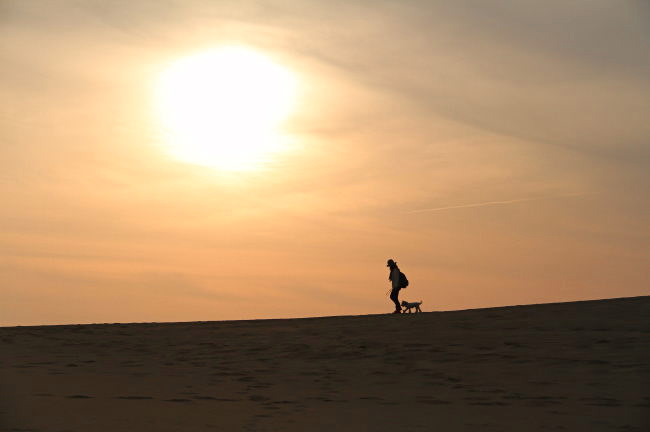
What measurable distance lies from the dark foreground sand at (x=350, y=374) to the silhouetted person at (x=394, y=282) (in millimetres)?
2317

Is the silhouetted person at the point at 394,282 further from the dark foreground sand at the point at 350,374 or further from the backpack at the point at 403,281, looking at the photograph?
the dark foreground sand at the point at 350,374

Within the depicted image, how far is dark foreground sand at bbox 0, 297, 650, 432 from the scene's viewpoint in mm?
10242

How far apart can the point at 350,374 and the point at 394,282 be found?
10571mm

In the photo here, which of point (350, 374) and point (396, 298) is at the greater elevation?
point (396, 298)

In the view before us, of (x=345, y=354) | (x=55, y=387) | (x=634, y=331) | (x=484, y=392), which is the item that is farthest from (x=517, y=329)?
(x=55, y=387)

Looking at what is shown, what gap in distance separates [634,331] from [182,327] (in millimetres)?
12793

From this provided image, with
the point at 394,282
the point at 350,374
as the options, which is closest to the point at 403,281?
the point at 394,282

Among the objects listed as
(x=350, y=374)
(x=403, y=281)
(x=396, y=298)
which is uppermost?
(x=403, y=281)

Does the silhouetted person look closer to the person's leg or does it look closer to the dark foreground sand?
the person's leg

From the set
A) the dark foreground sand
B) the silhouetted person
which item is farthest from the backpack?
the dark foreground sand

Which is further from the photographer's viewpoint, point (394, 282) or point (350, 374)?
point (394, 282)

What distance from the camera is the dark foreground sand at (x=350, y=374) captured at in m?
10.2

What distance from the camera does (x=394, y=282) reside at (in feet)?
81.5

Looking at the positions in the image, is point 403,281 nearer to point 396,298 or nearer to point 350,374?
point 396,298
